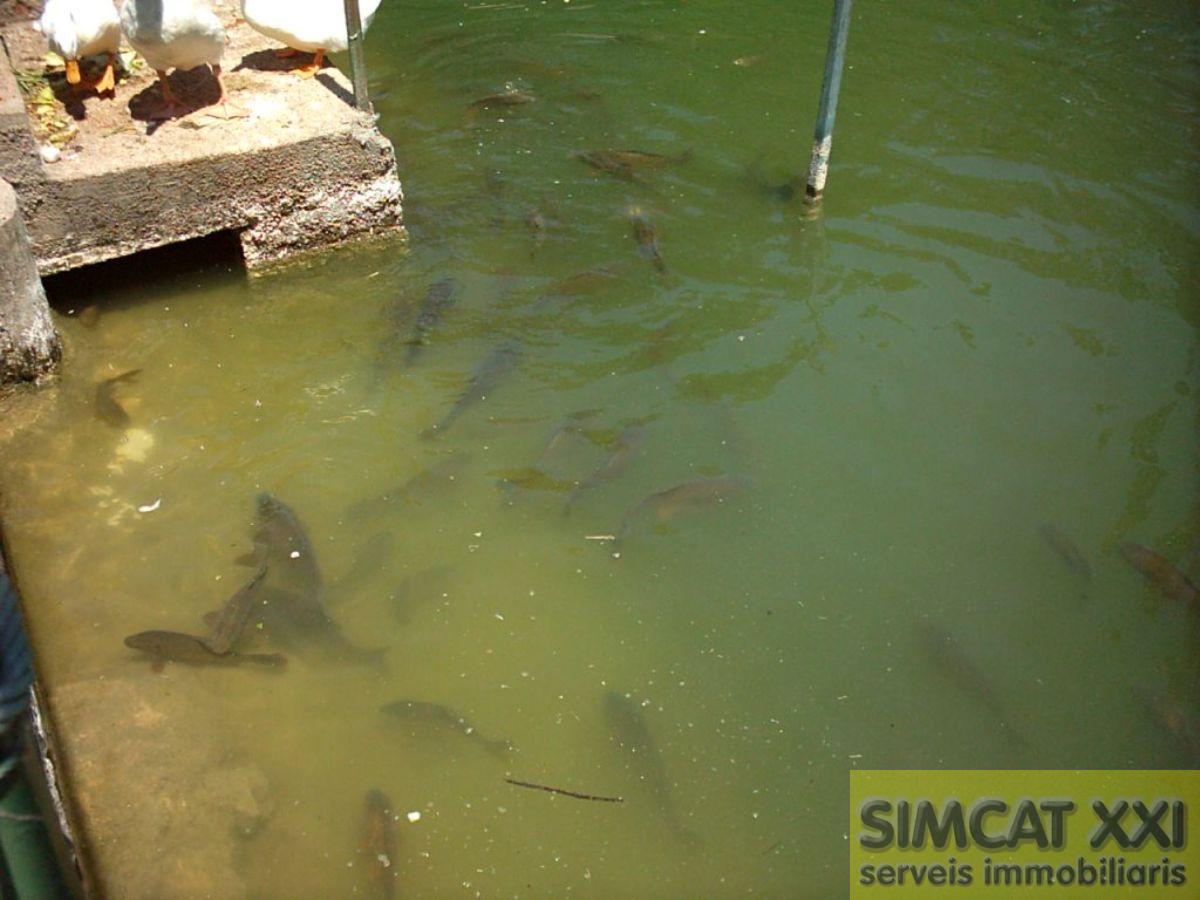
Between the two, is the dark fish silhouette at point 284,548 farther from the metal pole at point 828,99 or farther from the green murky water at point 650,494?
the metal pole at point 828,99

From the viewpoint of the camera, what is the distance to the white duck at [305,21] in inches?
244

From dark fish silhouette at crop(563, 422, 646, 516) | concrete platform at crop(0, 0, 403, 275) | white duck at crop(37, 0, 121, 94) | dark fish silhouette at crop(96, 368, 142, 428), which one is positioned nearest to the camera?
dark fish silhouette at crop(563, 422, 646, 516)

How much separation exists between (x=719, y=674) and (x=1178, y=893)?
164cm

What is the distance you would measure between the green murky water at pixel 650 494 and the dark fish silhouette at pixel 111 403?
0.07 meters

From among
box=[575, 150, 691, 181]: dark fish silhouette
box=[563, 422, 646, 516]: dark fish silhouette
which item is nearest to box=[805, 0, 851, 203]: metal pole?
box=[575, 150, 691, 181]: dark fish silhouette

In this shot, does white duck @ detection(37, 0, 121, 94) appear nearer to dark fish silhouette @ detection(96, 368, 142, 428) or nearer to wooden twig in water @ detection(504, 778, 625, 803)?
dark fish silhouette @ detection(96, 368, 142, 428)

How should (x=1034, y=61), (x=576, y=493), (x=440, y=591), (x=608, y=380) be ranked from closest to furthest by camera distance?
(x=440, y=591) < (x=576, y=493) < (x=608, y=380) < (x=1034, y=61)

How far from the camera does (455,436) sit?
200 inches

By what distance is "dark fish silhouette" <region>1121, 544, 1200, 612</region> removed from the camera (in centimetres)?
433

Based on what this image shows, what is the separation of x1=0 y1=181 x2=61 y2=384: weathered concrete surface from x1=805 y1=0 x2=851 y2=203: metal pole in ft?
14.0

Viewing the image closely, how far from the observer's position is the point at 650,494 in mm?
4781

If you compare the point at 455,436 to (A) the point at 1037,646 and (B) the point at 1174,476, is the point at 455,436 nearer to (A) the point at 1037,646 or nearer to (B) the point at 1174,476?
(A) the point at 1037,646

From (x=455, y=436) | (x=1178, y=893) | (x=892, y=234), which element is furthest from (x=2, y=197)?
(x=1178, y=893)

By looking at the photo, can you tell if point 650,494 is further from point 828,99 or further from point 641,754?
point 828,99
